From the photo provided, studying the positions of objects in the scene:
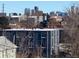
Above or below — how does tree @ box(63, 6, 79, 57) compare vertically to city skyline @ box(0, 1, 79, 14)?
below

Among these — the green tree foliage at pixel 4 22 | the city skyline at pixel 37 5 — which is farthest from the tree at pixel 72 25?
the green tree foliage at pixel 4 22

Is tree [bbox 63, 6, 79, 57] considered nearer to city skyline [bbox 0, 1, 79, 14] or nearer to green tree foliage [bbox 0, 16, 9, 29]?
city skyline [bbox 0, 1, 79, 14]

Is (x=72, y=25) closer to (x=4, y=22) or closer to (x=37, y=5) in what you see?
(x=37, y=5)

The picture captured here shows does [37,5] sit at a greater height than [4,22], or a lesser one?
greater

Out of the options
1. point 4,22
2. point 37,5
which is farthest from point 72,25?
point 4,22

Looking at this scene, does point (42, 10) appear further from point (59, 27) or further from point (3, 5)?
point (3, 5)

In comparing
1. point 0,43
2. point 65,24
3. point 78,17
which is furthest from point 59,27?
point 0,43

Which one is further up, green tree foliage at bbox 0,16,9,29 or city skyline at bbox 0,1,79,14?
city skyline at bbox 0,1,79,14

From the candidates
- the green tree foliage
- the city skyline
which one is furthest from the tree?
the green tree foliage

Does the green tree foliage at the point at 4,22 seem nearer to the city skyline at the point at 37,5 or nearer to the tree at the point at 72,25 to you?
the city skyline at the point at 37,5

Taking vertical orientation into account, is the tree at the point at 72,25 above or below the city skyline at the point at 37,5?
below

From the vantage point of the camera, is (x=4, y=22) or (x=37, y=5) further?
(x=37, y=5)
